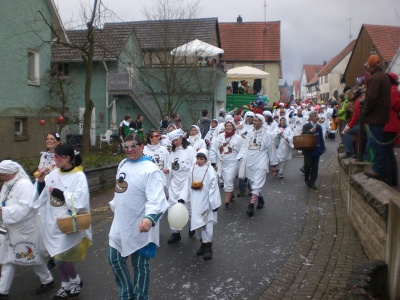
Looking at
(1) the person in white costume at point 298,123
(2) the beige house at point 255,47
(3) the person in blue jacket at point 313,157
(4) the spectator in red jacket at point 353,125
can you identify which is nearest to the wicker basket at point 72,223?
(4) the spectator in red jacket at point 353,125

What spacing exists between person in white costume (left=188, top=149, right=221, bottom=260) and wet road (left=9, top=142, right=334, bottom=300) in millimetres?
293

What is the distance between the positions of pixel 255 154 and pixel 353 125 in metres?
2.16

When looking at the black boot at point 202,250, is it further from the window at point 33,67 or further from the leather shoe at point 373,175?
the window at point 33,67

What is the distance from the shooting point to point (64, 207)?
5.71 metres

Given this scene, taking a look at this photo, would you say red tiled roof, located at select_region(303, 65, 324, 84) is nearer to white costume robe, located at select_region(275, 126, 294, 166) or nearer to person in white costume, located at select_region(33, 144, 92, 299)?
white costume robe, located at select_region(275, 126, 294, 166)

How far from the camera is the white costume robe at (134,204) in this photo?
4973mm

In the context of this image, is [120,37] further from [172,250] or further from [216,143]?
[172,250]

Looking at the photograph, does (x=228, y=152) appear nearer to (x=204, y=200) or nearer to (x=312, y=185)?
(x=312, y=185)

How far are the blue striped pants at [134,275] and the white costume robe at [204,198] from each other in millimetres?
2413

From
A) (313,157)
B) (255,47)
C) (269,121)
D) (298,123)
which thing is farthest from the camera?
(255,47)

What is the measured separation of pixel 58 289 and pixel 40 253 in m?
0.52

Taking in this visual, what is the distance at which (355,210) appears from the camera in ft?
27.0

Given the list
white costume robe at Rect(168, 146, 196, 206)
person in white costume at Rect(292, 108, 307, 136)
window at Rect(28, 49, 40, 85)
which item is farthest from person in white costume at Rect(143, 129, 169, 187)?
window at Rect(28, 49, 40, 85)

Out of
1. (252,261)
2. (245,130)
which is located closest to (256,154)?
(245,130)
